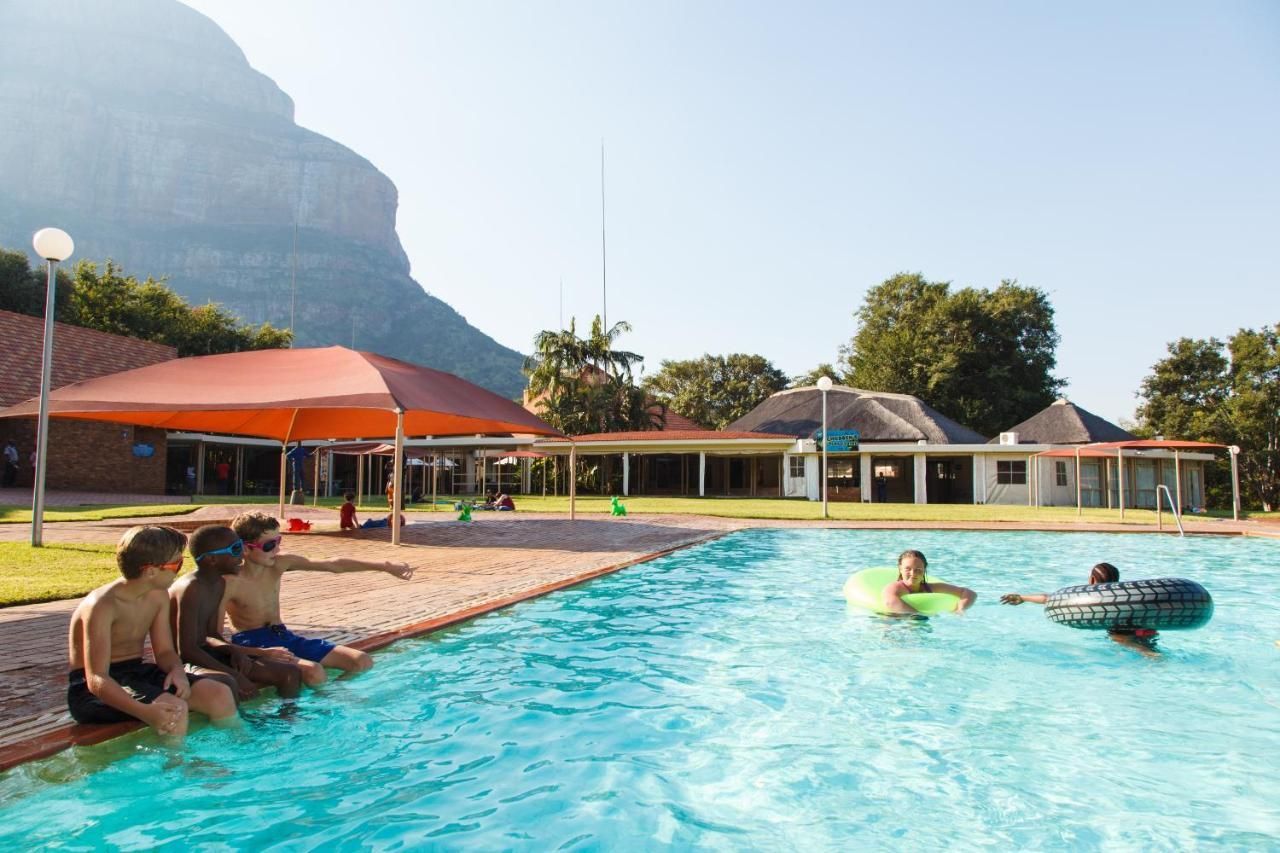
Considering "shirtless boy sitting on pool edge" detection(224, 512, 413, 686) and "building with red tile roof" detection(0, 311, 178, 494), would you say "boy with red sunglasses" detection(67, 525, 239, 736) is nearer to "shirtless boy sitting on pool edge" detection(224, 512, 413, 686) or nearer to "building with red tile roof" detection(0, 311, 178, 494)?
"shirtless boy sitting on pool edge" detection(224, 512, 413, 686)

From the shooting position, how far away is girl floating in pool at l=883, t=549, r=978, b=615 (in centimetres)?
712

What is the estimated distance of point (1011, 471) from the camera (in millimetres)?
31188

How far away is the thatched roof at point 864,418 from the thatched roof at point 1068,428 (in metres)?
2.34

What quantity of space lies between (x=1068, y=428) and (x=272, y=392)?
3195 centimetres

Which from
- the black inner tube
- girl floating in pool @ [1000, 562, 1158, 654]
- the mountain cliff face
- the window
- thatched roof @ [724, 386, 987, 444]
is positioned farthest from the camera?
the mountain cliff face

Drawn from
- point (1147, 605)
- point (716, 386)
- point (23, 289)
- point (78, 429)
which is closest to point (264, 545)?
point (1147, 605)

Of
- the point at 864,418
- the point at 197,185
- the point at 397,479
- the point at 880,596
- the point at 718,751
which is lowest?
the point at 718,751

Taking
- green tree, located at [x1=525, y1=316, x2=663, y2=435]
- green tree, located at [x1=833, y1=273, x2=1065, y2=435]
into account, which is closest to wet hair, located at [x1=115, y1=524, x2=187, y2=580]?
green tree, located at [x1=525, y1=316, x2=663, y2=435]

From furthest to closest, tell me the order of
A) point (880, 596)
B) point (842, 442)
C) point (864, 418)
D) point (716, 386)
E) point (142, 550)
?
point (716, 386) → point (864, 418) → point (842, 442) → point (880, 596) → point (142, 550)

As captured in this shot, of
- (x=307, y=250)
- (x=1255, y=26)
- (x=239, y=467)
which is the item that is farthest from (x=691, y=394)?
(x=307, y=250)

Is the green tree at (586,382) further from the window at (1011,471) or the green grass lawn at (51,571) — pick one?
the green grass lawn at (51,571)

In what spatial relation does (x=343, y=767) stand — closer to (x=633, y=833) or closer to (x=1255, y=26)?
(x=633, y=833)

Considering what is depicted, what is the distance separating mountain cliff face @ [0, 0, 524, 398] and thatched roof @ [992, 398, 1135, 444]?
66.3 metres

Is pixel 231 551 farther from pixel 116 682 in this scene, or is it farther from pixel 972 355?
pixel 972 355
